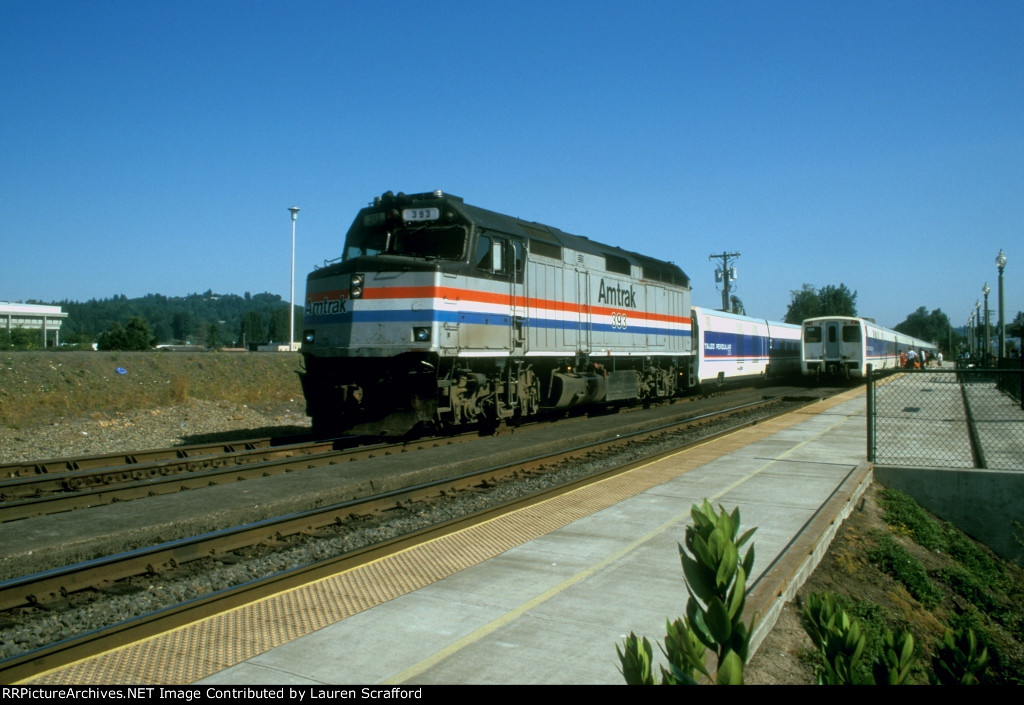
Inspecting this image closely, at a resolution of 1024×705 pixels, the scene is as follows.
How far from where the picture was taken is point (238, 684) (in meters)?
3.87

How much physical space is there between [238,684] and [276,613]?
1.21 m

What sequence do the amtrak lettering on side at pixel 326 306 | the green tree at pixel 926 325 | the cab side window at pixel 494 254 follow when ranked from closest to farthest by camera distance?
the amtrak lettering on side at pixel 326 306 < the cab side window at pixel 494 254 < the green tree at pixel 926 325

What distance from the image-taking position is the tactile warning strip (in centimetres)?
415

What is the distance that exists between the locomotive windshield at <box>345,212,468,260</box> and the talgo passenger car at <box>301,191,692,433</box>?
21mm

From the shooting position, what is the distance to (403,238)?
1383cm

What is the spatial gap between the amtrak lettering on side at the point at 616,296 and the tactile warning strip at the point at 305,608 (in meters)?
10.3

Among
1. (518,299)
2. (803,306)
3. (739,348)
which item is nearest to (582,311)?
(518,299)

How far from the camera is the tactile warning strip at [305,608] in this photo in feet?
13.6

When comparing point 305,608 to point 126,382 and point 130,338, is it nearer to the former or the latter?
point 126,382

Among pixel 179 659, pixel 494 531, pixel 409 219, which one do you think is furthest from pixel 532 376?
pixel 179 659

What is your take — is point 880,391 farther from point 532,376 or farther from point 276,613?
point 276,613

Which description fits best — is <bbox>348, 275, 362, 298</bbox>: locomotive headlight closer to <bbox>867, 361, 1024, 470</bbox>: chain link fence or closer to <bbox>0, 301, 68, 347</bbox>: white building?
<bbox>867, 361, 1024, 470</bbox>: chain link fence

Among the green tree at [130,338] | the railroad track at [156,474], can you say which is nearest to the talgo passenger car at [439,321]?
the railroad track at [156,474]

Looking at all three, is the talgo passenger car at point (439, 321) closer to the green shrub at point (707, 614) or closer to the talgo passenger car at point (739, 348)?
the green shrub at point (707, 614)
